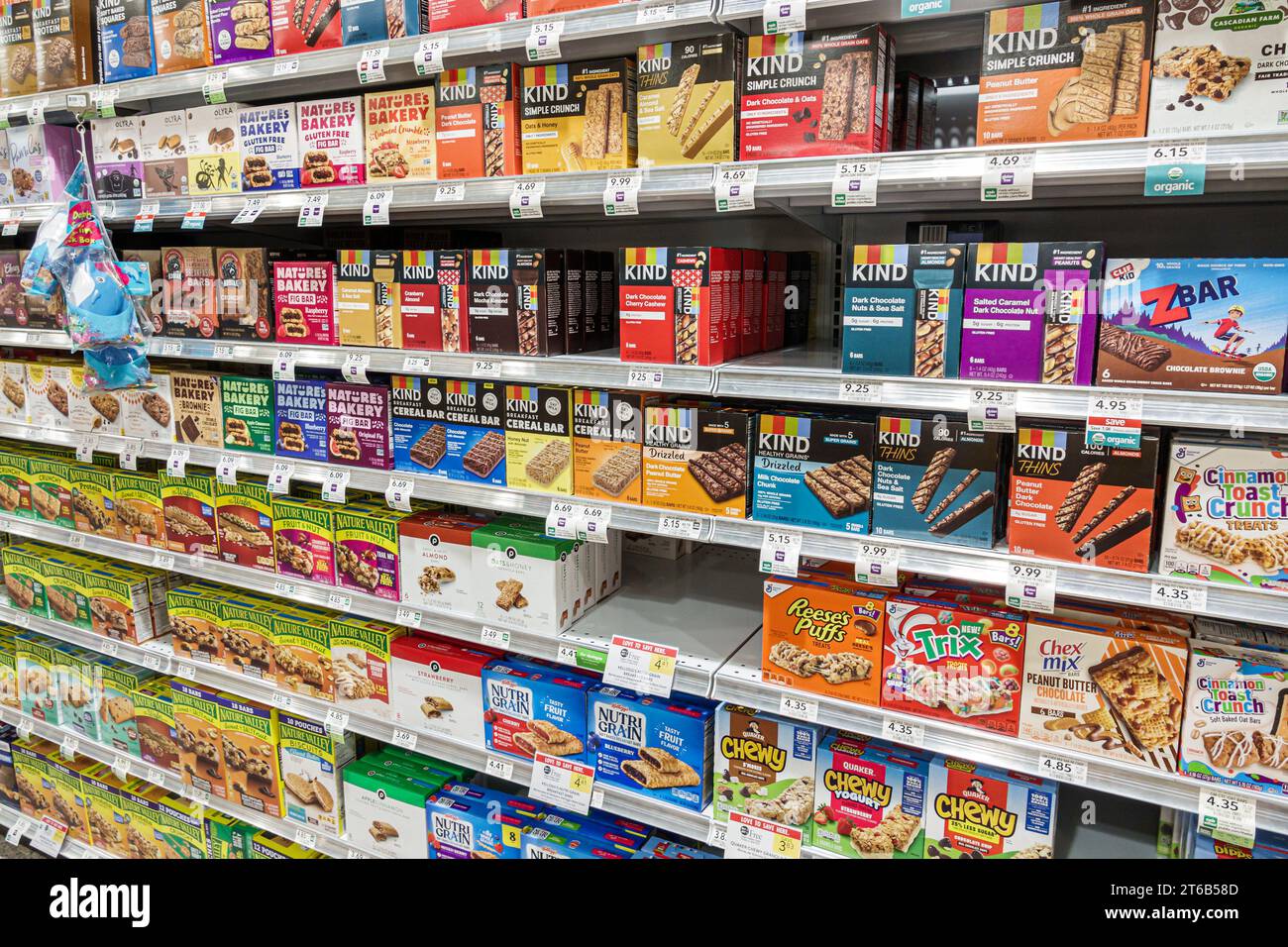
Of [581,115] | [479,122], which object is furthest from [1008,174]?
[479,122]

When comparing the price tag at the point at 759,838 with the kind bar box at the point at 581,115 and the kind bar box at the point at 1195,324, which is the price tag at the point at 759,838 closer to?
the kind bar box at the point at 1195,324

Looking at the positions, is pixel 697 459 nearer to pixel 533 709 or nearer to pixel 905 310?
pixel 905 310

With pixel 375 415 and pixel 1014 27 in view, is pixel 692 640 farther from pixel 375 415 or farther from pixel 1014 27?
pixel 1014 27

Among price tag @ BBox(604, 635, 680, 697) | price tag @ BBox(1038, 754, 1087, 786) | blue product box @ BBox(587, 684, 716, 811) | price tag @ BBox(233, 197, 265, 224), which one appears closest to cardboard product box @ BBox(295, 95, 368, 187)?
price tag @ BBox(233, 197, 265, 224)

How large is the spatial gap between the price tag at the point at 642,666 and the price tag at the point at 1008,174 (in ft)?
4.21

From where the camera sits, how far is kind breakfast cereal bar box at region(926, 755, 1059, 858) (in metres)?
1.85

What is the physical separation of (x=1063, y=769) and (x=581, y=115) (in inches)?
72.3

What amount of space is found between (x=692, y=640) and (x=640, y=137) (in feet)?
4.18

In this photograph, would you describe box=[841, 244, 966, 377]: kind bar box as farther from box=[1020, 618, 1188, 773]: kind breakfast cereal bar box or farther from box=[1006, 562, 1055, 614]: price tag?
box=[1020, 618, 1188, 773]: kind breakfast cereal bar box

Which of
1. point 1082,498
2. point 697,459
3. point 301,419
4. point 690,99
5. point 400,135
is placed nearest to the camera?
point 1082,498

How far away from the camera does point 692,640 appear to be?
2.28 metres

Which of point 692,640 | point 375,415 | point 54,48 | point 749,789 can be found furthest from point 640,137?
point 54,48

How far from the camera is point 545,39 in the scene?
6.51ft

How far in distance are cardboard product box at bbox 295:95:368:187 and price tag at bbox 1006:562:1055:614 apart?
1.98 metres
